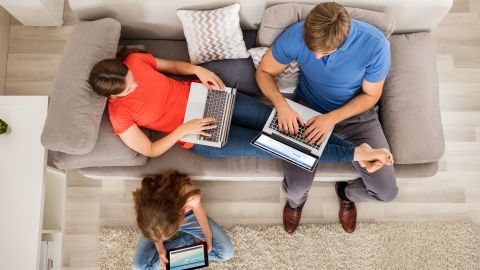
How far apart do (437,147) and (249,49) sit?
1.09 metres

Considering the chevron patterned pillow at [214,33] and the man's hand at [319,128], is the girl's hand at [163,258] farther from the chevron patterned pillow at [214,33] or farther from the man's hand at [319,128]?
the chevron patterned pillow at [214,33]

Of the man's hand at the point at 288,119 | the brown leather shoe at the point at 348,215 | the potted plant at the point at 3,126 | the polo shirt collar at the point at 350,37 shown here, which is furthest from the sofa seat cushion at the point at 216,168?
the polo shirt collar at the point at 350,37

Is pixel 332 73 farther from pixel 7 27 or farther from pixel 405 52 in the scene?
pixel 7 27

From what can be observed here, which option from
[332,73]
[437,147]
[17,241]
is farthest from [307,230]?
[17,241]

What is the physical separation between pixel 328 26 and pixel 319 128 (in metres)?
0.55

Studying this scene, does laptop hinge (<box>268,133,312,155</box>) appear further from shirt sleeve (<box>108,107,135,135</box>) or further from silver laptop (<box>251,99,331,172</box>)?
shirt sleeve (<box>108,107,135,135</box>)

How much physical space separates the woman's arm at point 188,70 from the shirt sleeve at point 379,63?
717 millimetres

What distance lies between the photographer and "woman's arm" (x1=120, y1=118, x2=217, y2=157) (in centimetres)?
185

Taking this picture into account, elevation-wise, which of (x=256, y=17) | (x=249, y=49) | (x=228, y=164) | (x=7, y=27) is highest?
(x=256, y=17)

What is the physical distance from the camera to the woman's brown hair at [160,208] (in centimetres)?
168

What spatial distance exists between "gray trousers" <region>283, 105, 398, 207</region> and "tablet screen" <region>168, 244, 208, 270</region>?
562mm

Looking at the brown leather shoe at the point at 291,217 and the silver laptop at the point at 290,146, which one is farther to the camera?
the brown leather shoe at the point at 291,217

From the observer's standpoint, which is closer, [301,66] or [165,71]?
[301,66]

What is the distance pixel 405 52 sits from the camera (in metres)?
2.03
